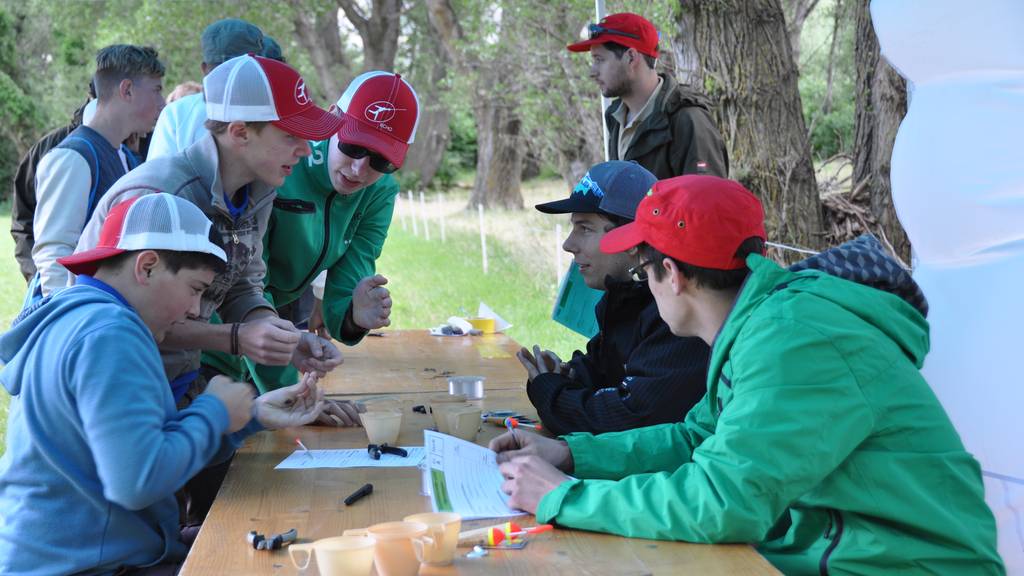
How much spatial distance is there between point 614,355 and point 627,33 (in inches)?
87.9

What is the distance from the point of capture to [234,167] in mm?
2922

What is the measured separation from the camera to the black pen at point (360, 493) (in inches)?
89.8

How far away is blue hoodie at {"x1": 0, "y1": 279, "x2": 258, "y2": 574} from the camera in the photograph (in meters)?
2.06

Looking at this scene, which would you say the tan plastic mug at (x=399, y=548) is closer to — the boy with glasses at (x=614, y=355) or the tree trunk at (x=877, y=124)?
the boy with glasses at (x=614, y=355)

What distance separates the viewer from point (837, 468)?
6.48ft

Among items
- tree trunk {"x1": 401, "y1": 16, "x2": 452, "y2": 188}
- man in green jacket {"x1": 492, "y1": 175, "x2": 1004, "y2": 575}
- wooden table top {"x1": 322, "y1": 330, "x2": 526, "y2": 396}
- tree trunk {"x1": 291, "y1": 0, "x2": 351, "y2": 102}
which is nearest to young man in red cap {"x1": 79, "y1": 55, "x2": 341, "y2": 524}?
wooden table top {"x1": 322, "y1": 330, "x2": 526, "y2": 396}

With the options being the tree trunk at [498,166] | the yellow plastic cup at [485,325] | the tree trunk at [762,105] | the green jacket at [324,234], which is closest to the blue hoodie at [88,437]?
the green jacket at [324,234]

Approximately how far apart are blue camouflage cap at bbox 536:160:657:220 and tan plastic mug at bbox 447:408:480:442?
0.76m

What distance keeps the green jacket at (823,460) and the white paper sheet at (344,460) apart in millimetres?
627

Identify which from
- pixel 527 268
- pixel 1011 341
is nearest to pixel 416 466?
pixel 1011 341

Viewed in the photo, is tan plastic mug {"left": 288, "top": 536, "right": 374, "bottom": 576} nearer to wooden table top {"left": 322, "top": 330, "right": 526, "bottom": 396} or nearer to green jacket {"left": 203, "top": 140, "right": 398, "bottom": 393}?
green jacket {"left": 203, "top": 140, "right": 398, "bottom": 393}

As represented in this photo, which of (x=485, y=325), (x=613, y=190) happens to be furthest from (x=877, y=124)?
(x=613, y=190)

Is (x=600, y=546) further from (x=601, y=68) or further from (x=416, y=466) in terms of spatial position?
(x=601, y=68)

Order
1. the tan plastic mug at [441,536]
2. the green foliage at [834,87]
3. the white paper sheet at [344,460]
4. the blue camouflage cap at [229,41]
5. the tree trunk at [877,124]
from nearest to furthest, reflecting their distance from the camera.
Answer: the tan plastic mug at [441,536]
the white paper sheet at [344,460]
the blue camouflage cap at [229,41]
the tree trunk at [877,124]
the green foliage at [834,87]
